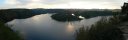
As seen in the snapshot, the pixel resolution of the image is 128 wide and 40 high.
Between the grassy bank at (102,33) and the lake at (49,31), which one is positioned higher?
the grassy bank at (102,33)

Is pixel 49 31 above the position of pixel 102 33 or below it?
below

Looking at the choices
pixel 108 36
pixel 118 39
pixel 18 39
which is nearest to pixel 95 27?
pixel 108 36

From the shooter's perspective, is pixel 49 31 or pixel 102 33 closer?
pixel 102 33

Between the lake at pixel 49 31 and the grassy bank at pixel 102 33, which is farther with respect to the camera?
the lake at pixel 49 31

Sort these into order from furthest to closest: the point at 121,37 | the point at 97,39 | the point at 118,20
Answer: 1. the point at 118,20
2. the point at 97,39
3. the point at 121,37

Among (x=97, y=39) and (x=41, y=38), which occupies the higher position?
(x=97, y=39)

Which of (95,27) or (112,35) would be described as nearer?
(112,35)

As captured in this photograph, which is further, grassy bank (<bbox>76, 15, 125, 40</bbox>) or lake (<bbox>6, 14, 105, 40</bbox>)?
lake (<bbox>6, 14, 105, 40</bbox>)

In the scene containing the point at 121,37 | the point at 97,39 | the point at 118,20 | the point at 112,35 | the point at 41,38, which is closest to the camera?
the point at 121,37

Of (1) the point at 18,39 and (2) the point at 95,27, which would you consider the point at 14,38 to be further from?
(2) the point at 95,27

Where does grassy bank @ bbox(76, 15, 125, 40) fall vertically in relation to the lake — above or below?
above
